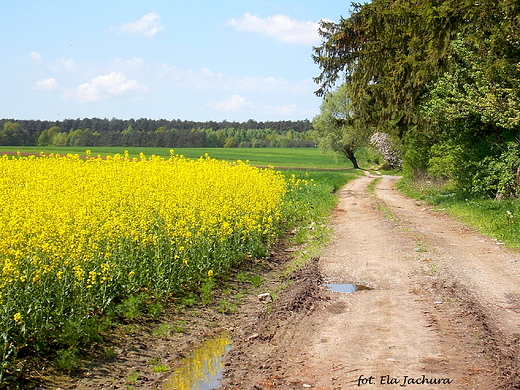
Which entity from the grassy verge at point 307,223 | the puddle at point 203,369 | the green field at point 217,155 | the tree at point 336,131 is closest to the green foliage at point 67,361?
the puddle at point 203,369

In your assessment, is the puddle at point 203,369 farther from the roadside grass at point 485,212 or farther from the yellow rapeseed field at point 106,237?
the roadside grass at point 485,212

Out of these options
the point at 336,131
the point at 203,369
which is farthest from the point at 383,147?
the point at 203,369

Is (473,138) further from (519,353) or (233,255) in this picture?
(519,353)

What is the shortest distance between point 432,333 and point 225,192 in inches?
285

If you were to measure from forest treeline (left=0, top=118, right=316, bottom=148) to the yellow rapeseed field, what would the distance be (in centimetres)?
6425

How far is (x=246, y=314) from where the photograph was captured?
8930mm

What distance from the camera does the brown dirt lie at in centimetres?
608

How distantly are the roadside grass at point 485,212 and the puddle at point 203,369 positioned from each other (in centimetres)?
825

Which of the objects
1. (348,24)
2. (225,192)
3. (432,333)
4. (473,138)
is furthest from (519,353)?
(348,24)

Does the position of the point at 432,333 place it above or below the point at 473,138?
below

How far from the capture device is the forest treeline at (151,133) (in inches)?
3227

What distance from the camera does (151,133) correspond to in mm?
110938

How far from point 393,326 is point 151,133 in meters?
106

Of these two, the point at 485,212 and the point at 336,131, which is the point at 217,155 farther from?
the point at 485,212
